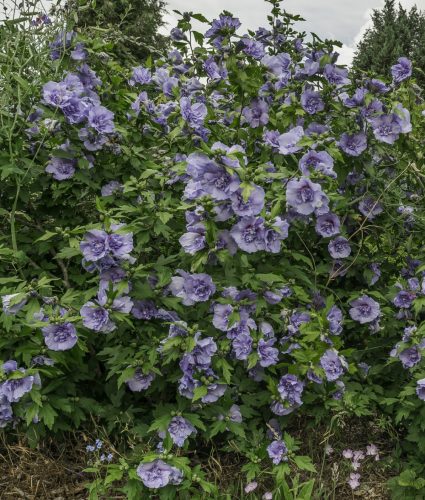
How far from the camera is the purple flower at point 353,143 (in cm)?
279

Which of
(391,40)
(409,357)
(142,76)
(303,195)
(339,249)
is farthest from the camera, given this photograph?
(391,40)

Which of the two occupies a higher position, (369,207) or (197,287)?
(369,207)

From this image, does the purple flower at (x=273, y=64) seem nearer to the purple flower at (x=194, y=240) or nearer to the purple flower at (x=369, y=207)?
the purple flower at (x=369, y=207)

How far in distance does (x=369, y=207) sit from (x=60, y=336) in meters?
1.61

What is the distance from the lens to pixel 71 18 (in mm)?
2893

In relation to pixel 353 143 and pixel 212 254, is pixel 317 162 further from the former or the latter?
pixel 212 254

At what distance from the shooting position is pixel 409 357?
2.71m

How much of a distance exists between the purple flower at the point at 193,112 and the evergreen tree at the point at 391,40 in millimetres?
21689

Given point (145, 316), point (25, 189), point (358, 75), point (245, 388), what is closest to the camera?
point (145, 316)

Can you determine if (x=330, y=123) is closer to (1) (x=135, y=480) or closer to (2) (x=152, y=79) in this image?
(2) (x=152, y=79)

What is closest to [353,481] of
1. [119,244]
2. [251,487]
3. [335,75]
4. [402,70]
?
[251,487]

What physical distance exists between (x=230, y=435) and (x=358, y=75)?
1.95 metres

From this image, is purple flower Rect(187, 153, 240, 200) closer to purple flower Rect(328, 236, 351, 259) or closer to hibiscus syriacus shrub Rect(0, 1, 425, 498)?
hibiscus syriacus shrub Rect(0, 1, 425, 498)

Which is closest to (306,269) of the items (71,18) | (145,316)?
(145,316)
